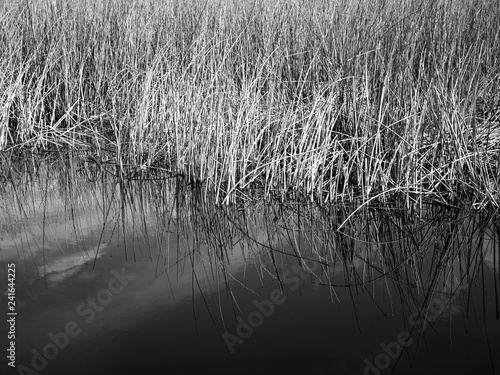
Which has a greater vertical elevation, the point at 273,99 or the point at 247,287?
the point at 273,99

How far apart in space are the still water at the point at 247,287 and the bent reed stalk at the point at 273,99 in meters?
0.26

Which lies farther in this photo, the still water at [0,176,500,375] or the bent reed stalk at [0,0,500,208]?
the bent reed stalk at [0,0,500,208]

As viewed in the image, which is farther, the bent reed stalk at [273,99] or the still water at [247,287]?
the bent reed stalk at [273,99]

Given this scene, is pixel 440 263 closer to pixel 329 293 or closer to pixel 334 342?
pixel 329 293

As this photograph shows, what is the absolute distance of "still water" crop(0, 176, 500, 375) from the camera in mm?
1942

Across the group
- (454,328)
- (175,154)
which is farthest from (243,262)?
(175,154)

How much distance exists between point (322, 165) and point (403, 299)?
1335mm

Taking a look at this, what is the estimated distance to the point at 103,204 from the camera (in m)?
3.40

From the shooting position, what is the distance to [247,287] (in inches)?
94.9

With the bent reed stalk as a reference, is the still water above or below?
below

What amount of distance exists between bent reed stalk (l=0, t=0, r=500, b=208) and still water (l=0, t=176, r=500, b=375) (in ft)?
0.84

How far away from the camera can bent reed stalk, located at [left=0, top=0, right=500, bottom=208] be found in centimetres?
331

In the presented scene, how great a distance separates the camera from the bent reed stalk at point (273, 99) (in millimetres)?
3312

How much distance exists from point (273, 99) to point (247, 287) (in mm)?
1751
